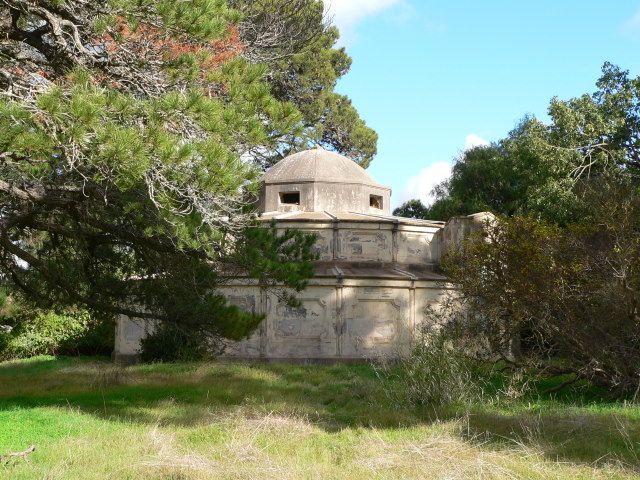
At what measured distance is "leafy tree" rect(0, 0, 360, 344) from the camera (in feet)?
25.5

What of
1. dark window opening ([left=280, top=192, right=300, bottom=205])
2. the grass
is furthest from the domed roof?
the grass

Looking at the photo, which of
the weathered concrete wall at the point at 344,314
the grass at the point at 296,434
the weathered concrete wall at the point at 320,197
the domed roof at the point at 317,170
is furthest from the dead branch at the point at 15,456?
the domed roof at the point at 317,170

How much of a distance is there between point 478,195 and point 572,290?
22.3 m

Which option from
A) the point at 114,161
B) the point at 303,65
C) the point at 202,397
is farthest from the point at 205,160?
the point at 303,65

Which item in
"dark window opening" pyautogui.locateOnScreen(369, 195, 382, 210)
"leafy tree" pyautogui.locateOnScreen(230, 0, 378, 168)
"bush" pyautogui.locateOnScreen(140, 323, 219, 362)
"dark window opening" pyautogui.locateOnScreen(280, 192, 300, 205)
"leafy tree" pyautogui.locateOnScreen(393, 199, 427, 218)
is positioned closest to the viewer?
"bush" pyautogui.locateOnScreen(140, 323, 219, 362)

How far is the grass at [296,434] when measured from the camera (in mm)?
7152

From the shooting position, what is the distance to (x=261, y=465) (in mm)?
7281

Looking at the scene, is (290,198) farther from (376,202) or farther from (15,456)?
(15,456)

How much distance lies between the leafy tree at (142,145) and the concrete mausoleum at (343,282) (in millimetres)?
6236

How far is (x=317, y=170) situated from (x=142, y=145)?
54.6 ft

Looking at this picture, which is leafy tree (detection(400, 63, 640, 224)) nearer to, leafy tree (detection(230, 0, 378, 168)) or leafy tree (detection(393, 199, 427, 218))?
leafy tree (detection(230, 0, 378, 168))

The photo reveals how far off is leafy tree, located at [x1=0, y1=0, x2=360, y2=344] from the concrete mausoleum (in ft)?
20.5

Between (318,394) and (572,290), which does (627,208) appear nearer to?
(572,290)

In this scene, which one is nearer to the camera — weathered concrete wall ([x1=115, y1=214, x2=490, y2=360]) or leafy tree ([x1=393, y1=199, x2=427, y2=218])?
weathered concrete wall ([x1=115, y1=214, x2=490, y2=360])
